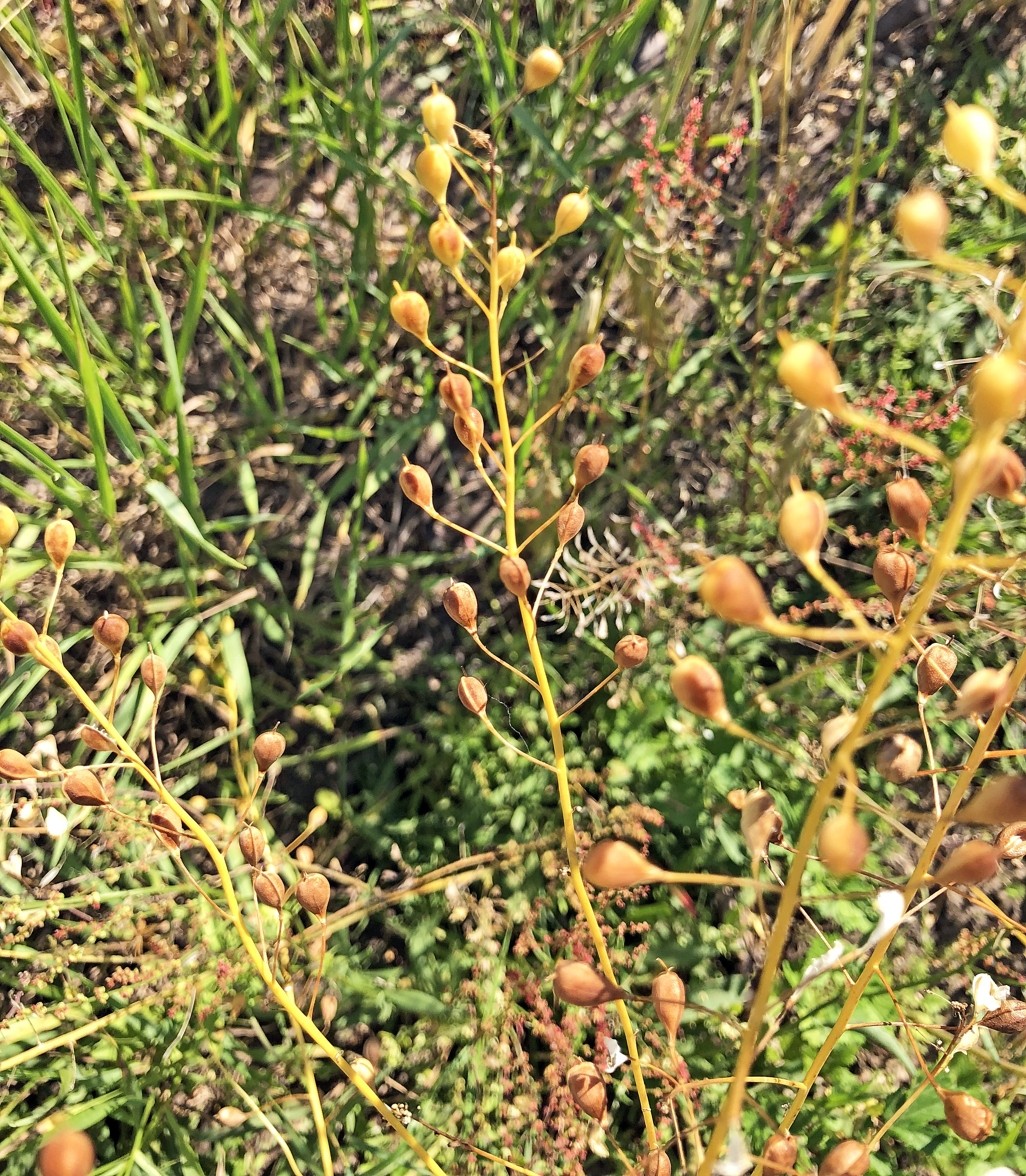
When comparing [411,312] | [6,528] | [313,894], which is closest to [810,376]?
[411,312]

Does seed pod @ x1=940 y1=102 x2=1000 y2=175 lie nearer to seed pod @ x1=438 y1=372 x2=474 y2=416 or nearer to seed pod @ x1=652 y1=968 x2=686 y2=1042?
seed pod @ x1=438 y1=372 x2=474 y2=416

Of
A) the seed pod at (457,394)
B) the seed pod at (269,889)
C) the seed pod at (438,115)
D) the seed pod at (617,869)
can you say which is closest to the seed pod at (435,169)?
the seed pod at (438,115)

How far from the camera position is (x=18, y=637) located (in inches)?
28.9

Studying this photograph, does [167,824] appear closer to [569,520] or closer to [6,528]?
[6,528]

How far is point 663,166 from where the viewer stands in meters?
1.59

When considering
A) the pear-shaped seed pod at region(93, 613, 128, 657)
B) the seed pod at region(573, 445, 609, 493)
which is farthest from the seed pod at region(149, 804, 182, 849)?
the seed pod at region(573, 445, 609, 493)

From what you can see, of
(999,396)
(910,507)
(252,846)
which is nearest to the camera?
(999,396)

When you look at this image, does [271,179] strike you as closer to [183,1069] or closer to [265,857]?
[265,857]

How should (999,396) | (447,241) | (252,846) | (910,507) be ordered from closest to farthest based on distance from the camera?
(999,396) → (910,507) → (447,241) → (252,846)

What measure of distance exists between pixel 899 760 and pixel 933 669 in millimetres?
155

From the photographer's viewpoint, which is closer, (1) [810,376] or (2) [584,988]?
(1) [810,376]

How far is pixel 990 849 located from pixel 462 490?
1413 mm

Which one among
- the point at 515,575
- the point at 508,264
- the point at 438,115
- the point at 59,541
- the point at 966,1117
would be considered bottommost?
the point at 966,1117

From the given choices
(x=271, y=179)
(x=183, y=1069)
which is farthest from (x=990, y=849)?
(x=271, y=179)
